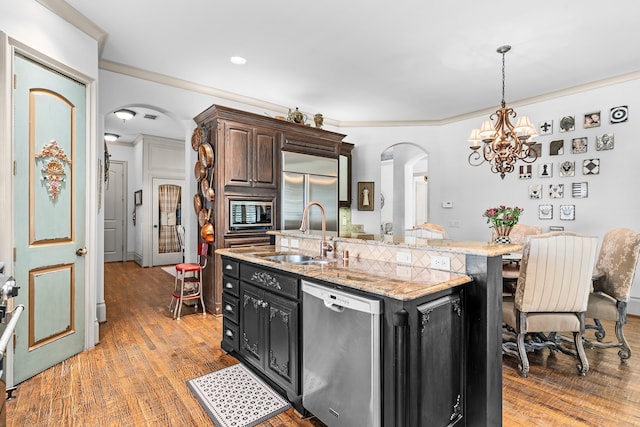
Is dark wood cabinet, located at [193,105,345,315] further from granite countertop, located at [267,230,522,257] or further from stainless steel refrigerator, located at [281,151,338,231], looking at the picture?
granite countertop, located at [267,230,522,257]

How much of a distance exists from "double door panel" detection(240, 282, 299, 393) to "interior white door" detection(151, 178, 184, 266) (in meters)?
5.56

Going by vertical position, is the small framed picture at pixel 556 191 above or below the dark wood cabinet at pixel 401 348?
above

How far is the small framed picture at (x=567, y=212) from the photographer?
4.48 metres

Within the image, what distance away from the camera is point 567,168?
454 cm

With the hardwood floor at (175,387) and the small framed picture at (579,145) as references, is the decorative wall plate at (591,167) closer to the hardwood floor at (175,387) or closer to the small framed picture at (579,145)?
the small framed picture at (579,145)

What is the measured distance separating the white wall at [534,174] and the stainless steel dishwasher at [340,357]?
429 centimetres

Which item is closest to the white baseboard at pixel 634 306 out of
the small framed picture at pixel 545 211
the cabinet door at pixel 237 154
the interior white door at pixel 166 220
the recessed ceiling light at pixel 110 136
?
the small framed picture at pixel 545 211

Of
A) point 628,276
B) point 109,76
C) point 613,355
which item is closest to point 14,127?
point 109,76

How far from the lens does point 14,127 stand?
2381 millimetres

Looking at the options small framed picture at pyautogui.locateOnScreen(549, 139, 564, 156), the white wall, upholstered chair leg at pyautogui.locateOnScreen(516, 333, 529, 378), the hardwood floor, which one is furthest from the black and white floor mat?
small framed picture at pyautogui.locateOnScreen(549, 139, 564, 156)

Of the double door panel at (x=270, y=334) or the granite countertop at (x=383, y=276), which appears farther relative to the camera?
the double door panel at (x=270, y=334)

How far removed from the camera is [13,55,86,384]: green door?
96.3 inches

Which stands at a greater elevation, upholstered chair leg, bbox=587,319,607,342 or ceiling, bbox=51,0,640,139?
ceiling, bbox=51,0,640,139

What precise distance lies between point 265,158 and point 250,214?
30.2 inches
